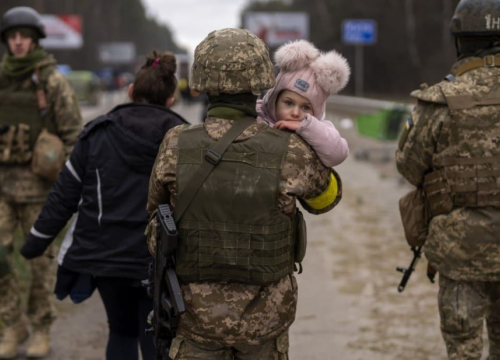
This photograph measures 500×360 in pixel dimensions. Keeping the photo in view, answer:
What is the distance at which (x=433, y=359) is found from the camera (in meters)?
5.51

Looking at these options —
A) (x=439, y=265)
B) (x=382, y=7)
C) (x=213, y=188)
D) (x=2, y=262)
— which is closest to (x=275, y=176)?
(x=213, y=188)

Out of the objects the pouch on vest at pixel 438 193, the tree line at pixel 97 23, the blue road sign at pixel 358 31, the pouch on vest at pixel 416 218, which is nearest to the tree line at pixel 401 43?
the blue road sign at pixel 358 31

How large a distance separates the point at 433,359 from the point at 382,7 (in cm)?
4777

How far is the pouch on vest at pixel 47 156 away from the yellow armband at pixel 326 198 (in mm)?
2343

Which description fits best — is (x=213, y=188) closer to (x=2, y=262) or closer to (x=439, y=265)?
(x=439, y=265)

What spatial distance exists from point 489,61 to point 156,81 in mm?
1601

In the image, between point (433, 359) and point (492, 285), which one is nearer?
point (492, 285)

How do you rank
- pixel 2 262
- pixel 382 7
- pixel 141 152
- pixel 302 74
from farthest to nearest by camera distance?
pixel 382 7, pixel 2 262, pixel 141 152, pixel 302 74

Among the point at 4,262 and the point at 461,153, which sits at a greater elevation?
the point at 461,153

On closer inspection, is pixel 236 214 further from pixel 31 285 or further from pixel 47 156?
pixel 31 285

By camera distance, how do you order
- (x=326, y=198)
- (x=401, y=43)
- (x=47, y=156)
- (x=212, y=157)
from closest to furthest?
(x=212, y=157) < (x=326, y=198) < (x=47, y=156) < (x=401, y=43)

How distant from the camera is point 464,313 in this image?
13.6 feet

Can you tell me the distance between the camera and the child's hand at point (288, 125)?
3.30 metres


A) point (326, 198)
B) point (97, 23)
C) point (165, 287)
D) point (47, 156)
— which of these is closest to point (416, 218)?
point (326, 198)
